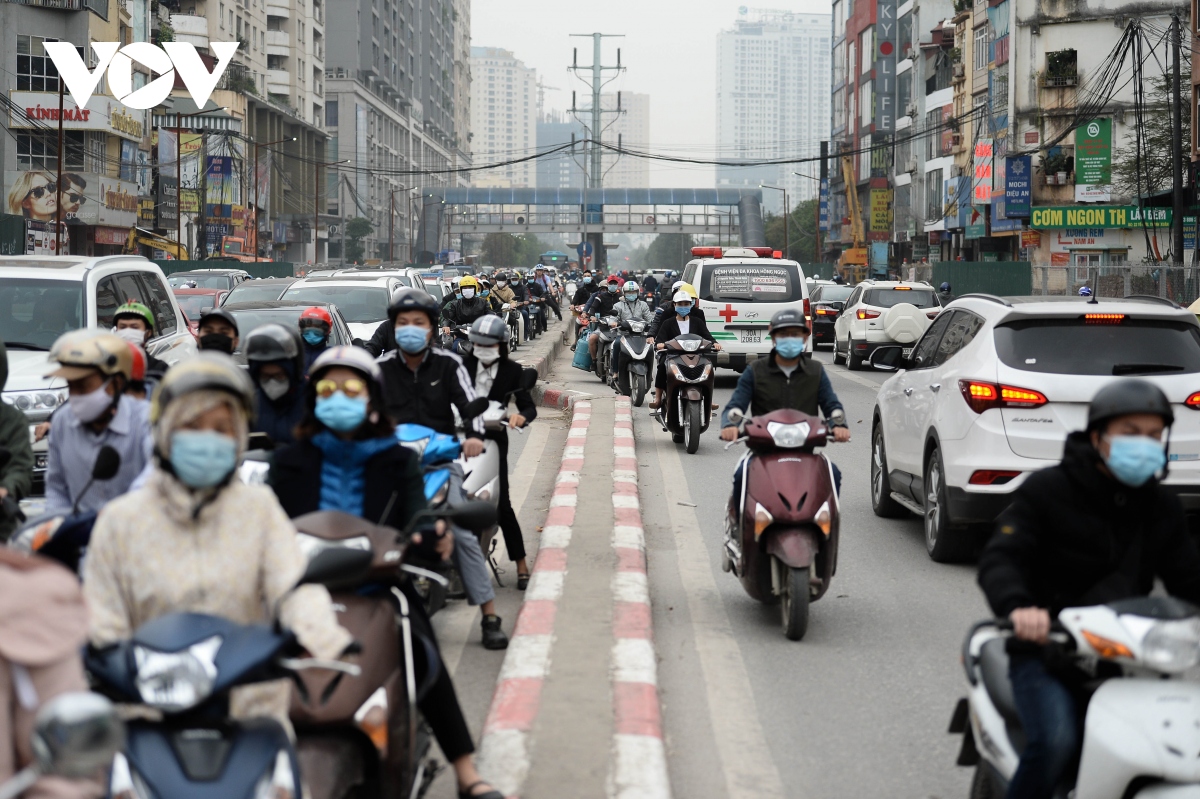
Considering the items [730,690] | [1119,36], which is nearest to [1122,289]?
[1119,36]

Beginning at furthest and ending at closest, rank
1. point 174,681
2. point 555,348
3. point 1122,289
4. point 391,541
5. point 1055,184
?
point 1055,184
point 1122,289
point 555,348
point 391,541
point 174,681

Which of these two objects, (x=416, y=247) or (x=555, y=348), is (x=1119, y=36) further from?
(x=416, y=247)

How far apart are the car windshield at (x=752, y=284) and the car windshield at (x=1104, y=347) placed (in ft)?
43.9

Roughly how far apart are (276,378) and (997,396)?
4206mm

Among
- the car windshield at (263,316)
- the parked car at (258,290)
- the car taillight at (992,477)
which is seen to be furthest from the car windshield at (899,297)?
the car taillight at (992,477)

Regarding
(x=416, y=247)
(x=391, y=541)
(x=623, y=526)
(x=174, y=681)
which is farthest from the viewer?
(x=416, y=247)

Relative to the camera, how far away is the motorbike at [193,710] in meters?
2.94

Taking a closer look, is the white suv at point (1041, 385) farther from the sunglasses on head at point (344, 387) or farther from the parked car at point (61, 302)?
the parked car at point (61, 302)

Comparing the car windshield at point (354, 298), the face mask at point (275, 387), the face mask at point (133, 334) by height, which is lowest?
the face mask at point (275, 387)

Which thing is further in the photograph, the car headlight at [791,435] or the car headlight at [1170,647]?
the car headlight at [791,435]

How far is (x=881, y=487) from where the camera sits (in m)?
11.1

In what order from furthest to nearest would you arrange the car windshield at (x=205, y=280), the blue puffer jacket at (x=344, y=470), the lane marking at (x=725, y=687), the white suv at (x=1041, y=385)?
the car windshield at (x=205, y=280) < the white suv at (x=1041, y=385) < the lane marking at (x=725, y=687) < the blue puffer jacket at (x=344, y=470)

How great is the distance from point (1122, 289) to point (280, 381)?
3435 cm

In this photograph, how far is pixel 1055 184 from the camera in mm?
56031
